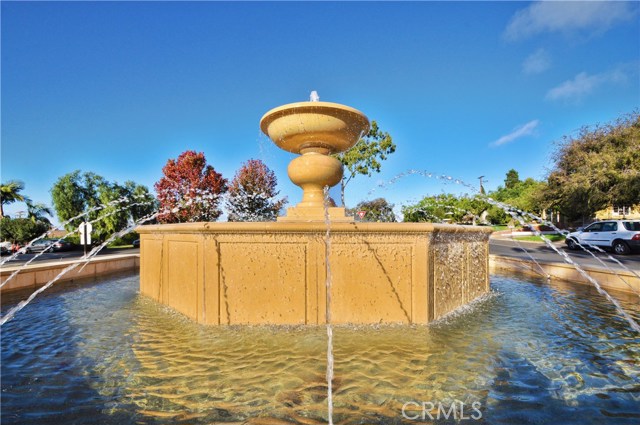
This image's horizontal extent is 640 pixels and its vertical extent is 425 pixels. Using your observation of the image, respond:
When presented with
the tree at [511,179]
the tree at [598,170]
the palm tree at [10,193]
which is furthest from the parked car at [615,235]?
the tree at [511,179]

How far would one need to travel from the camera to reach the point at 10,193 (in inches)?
1409

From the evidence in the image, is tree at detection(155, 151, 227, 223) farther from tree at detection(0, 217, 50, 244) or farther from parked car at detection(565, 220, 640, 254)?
parked car at detection(565, 220, 640, 254)

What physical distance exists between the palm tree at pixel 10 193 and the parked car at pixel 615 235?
4906cm

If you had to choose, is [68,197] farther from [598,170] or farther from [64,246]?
[598,170]

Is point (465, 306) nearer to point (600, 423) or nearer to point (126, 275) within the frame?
point (600, 423)

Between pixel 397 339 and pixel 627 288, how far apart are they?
5.35 metres

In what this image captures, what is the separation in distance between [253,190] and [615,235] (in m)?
21.2

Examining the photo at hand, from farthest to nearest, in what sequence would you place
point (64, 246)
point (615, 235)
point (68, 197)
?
point (68, 197) < point (64, 246) < point (615, 235)

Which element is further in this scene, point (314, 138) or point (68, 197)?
point (68, 197)

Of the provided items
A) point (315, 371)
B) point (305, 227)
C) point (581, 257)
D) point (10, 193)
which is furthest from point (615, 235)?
point (10, 193)

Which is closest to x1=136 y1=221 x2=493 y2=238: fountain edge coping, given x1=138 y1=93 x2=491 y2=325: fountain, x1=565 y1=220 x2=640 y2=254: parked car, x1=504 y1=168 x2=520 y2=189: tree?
x1=138 y1=93 x2=491 y2=325: fountain

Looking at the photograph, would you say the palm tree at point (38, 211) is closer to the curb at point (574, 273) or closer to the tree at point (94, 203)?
the tree at point (94, 203)

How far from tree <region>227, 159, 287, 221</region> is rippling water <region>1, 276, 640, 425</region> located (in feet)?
63.4

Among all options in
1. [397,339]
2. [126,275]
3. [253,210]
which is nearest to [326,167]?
[397,339]
